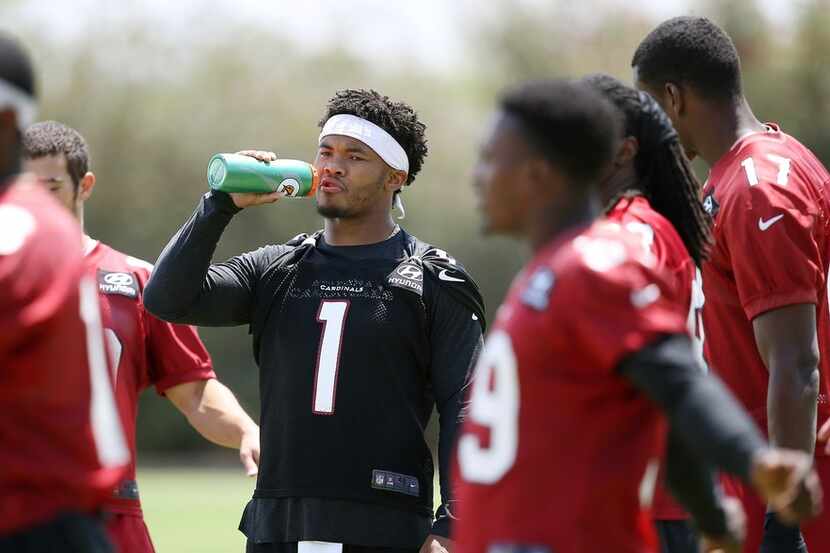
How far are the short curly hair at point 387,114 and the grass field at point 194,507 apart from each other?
7.34 m

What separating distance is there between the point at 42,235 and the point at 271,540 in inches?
91.2

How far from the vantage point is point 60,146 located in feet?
19.2

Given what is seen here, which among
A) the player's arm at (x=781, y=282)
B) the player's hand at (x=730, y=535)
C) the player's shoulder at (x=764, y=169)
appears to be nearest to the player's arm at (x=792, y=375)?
the player's arm at (x=781, y=282)

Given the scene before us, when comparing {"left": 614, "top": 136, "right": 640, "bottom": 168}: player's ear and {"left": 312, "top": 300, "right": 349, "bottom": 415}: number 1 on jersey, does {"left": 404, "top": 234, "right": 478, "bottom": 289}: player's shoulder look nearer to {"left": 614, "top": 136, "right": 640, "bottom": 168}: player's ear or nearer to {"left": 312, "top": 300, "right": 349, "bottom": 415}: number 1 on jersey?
{"left": 312, "top": 300, "right": 349, "bottom": 415}: number 1 on jersey

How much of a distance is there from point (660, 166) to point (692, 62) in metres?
1.04

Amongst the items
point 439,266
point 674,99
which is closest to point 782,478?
point 674,99

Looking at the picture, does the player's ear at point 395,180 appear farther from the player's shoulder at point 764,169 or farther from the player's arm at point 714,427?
the player's arm at point 714,427

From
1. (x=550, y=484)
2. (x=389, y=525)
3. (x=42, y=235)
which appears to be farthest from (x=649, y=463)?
(x=389, y=525)

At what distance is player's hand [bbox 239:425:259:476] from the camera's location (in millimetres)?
5549

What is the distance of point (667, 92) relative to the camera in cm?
523

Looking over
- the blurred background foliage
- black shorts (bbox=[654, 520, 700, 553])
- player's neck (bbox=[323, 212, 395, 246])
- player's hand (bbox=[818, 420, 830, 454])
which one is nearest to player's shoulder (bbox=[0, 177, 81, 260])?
black shorts (bbox=[654, 520, 700, 553])

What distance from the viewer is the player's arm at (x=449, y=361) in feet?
17.7

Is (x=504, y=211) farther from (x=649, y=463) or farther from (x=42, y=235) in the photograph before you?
(x=42, y=235)

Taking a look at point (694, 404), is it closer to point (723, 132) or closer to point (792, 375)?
point (792, 375)
